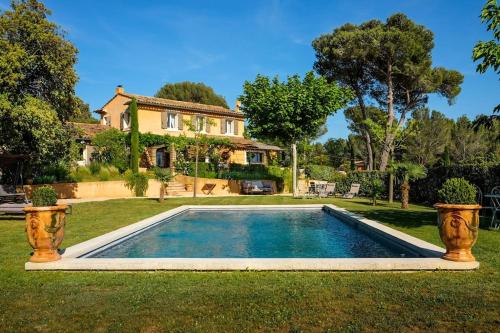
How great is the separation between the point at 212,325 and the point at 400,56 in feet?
102

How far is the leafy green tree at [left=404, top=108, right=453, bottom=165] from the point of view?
35597 millimetres

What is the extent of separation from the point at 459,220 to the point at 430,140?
3352cm

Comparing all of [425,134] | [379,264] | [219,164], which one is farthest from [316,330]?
[425,134]

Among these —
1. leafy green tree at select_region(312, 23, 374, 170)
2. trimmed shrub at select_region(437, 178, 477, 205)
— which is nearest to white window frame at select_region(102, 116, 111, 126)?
leafy green tree at select_region(312, 23, 374, 170)

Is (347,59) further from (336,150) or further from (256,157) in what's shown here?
(336,150)

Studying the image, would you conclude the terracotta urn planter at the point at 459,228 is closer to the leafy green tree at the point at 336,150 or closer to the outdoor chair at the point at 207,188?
the outdoor chair at the point at 207,188

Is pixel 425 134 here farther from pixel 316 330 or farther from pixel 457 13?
pixel 316 330

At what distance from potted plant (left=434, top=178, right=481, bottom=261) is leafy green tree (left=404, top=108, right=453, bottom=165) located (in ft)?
106

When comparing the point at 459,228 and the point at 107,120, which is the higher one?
the point at 107,120

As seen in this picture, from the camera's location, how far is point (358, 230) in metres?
11.0

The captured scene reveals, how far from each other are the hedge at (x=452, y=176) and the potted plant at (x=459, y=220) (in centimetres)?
1001

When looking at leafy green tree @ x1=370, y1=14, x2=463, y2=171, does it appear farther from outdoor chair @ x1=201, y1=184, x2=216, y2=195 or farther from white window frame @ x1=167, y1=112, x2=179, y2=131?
white window frame @ x1=167, y1=112, x2=179, y2=131

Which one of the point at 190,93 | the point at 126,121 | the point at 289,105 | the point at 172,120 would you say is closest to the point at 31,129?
the point at 289,105

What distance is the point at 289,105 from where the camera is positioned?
925 inches
